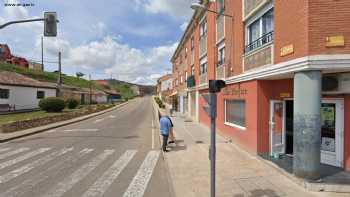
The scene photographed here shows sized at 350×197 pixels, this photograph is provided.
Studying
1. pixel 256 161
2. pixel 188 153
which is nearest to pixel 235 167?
pixel 256 161

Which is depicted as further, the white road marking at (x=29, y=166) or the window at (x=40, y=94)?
the window at (x=40, y=94)

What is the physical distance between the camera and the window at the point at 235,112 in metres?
11.6

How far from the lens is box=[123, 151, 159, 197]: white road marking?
6012 millimetres

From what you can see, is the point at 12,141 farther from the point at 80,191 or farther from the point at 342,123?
the point at 342,123

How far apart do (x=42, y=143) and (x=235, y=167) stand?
9.59 metres

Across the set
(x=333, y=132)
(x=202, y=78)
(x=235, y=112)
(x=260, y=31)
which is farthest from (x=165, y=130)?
(x=202, y=78)

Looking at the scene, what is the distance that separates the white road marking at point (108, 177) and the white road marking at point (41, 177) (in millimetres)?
1449

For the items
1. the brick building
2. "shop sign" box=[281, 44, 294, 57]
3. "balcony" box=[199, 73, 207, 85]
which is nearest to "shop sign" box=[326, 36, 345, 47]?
the brick building

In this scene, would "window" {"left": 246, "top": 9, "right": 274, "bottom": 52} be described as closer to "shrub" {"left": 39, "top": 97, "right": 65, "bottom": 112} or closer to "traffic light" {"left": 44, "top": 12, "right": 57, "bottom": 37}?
"traffic light" {"left": 44, "top": 12, "right": 57, "bottom": 37}

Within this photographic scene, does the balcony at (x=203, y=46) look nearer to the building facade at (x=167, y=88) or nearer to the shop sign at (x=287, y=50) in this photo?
the shop sign at (x=287, y=50)

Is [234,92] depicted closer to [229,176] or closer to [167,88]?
[229,176]

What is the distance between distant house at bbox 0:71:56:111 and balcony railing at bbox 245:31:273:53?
28.8 metres

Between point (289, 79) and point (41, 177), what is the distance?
8253 millimetres

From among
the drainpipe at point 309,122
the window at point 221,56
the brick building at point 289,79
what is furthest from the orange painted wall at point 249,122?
the drainpipe at point 309,122
